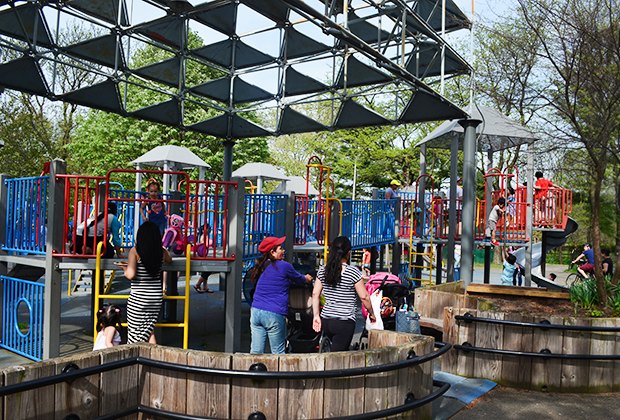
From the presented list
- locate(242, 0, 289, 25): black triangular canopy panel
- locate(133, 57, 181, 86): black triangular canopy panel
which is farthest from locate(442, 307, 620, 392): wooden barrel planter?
locate(133, 57, 181, 86): black triangular canopy panel

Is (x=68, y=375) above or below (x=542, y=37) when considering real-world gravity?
below

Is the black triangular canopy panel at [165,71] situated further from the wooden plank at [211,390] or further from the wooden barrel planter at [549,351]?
the wooden plank at [211,390]

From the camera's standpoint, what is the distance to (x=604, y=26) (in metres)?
8.91

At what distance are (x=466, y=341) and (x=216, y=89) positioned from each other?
12.3 meters

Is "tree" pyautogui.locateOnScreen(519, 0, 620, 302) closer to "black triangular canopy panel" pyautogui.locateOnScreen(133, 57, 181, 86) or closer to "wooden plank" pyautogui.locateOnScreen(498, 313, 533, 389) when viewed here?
"wooden plank" pyautogui.locateOnScreen(498, 313, 533, 389)

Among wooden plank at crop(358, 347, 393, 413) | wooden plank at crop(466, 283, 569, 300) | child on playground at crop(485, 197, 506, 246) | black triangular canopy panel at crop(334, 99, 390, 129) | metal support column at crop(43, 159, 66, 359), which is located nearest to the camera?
wooden plank at crop(358, 347, 393, 413)

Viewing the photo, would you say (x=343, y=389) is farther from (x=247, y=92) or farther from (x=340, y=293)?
(x=247, y=92)

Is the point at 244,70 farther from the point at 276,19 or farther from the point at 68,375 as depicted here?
the point at 68,375

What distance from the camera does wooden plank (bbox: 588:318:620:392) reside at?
268 inches

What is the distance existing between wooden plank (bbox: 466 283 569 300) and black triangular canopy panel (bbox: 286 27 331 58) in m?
7.48

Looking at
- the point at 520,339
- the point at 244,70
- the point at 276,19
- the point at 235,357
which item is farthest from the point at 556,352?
the point at 244,70

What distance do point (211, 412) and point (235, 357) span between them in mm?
423

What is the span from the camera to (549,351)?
267 inches

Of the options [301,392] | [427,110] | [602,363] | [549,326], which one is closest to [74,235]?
[301,392]
